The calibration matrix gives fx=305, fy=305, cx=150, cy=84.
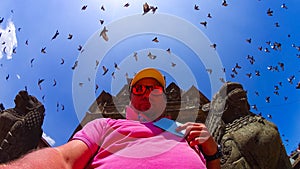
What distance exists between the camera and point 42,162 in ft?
5.04

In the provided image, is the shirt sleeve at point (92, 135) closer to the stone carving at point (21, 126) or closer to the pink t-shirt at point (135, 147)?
the pink t-shirt at point (135, 147)

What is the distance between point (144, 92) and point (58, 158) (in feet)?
2.95

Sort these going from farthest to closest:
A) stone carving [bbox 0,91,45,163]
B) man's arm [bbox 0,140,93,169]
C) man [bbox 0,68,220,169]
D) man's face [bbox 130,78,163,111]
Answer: stone carving [bbox 0,91,45,163] → man's face [bbox 130,78,163,111] → man [bbox 0,68,220,169] → man's arm [bbox 0,140,93,169]

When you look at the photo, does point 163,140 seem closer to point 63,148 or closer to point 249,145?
point 63,148

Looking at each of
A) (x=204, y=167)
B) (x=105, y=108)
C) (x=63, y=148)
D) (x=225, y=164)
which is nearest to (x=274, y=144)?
(x=225, y=164)

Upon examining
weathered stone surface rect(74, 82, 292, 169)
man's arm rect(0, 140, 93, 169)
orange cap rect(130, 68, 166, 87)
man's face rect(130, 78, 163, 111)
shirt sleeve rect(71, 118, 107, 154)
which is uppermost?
weathered stone surface rect(74, 82, 292, 169)

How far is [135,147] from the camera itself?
6.50ft

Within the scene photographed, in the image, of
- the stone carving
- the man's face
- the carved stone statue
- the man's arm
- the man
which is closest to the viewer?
the man's arm

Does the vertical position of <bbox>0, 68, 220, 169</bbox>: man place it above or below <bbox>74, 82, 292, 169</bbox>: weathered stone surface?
below

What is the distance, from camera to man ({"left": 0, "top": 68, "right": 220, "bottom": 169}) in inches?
71.9

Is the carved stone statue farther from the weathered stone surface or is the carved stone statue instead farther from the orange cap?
the orange cap

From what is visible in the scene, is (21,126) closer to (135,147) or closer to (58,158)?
(135,147)

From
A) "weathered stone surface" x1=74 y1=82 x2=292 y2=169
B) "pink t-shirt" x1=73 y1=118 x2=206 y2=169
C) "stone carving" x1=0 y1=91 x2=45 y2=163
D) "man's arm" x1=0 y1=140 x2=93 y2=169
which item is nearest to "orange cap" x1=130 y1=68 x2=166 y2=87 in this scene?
"pink t-shirt" x1=73 y1=118 x2=206 y2=169

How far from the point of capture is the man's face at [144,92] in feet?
7.69
